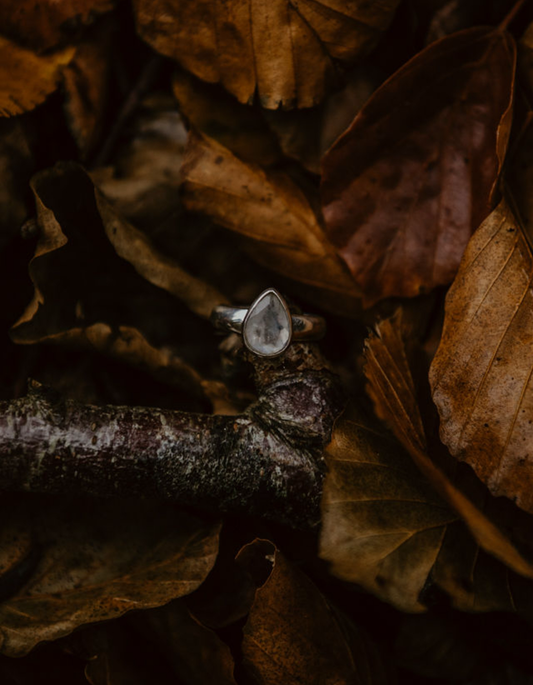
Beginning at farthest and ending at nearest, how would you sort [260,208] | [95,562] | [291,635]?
1. [260,208]
2. [95,562]
3. [291,635]

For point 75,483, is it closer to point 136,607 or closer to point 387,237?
point 136,607

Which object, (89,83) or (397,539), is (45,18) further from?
(397,539)

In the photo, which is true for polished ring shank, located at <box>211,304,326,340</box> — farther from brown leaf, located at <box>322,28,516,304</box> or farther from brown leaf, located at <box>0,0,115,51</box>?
brown leaf, located at <box>0,0,115,51</box>

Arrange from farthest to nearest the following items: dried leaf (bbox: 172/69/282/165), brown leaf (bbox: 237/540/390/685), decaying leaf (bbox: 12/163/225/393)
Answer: dried leaf (bbox: 172/69/282/165), decaying leaf (bbox: 12/163/225/393), brown leaf (bbox: 237/540/390/685)

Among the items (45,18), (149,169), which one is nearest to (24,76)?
(45,18)

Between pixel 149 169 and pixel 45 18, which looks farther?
pixel 149 169

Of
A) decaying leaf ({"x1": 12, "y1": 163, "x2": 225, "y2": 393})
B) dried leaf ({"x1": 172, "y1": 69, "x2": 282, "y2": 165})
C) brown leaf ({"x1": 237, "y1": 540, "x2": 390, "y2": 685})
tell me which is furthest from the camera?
dried leaf ({"x1": 172, "y1": 69, "x2": 282, "y2": 165})

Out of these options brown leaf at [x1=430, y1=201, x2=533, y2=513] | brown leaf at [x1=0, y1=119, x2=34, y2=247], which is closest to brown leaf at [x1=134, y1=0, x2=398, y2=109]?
brown leaf at [x1=0, y1=119, x2=34, y2=247]

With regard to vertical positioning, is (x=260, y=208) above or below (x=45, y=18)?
below

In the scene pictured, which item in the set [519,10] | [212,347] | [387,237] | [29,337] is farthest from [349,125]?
[29,337]
